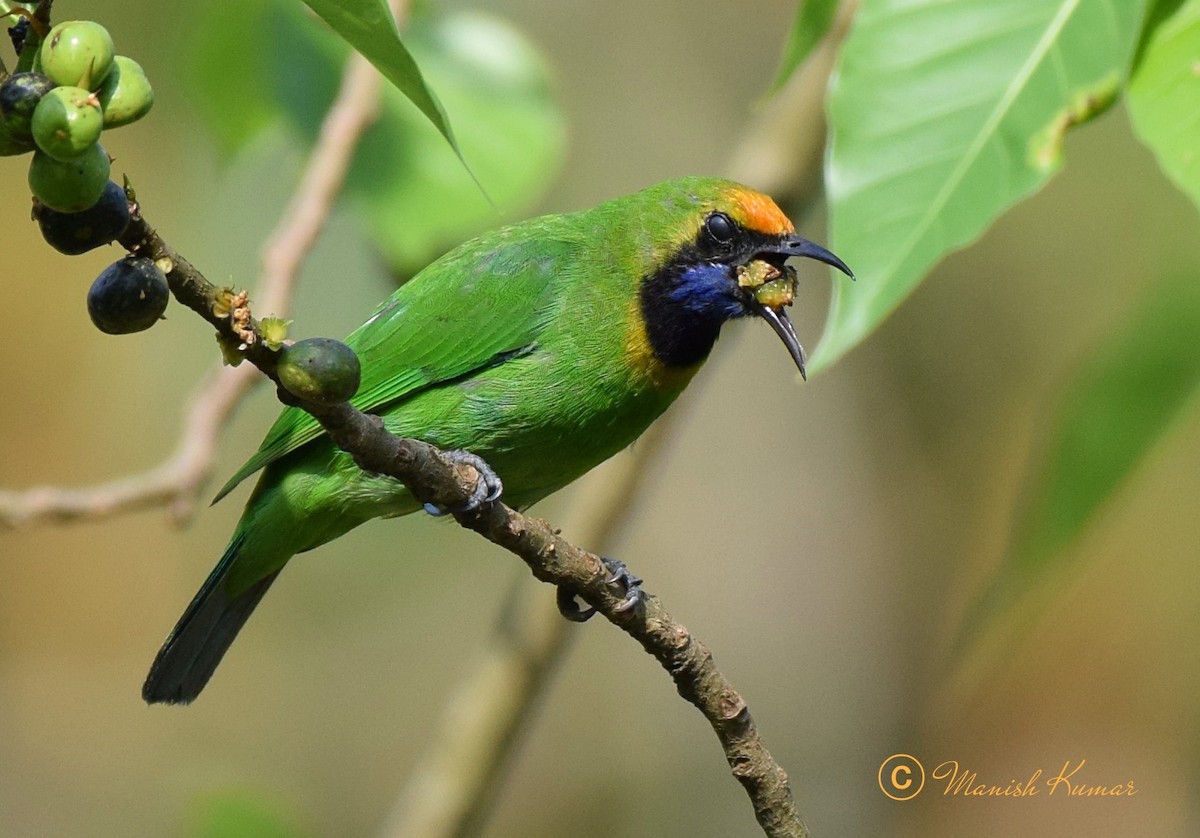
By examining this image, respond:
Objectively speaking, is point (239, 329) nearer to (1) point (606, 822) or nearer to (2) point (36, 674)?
(1) point (606, 822)

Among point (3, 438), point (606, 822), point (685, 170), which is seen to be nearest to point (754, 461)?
point (685, 170)

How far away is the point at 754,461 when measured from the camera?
6.97 metres

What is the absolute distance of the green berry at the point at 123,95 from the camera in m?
1.39

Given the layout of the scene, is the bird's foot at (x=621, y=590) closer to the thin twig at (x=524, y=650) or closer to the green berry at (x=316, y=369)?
the thin twig at (x=524, y=650)

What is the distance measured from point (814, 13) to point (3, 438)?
6.08 meters

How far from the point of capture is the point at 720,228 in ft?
12.0

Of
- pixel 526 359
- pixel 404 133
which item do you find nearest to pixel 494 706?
pixel 526 359

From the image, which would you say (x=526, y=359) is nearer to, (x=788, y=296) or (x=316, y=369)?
(x=788, y=296)

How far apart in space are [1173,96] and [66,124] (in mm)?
1754

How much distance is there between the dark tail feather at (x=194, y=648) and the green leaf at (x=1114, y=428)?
209cm

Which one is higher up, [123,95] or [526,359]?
[123,95]

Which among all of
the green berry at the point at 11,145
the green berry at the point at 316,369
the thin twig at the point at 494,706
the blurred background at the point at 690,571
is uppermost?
the green berry at the point at 11,145

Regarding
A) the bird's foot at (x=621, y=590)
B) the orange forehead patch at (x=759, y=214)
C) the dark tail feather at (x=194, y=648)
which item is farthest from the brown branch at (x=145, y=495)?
the orange forehead patch at (x=759, y=214)

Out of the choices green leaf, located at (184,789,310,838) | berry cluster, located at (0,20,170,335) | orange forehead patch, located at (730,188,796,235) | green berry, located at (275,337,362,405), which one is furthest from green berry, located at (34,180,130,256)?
green leaf, located at (184,789,310,838)
